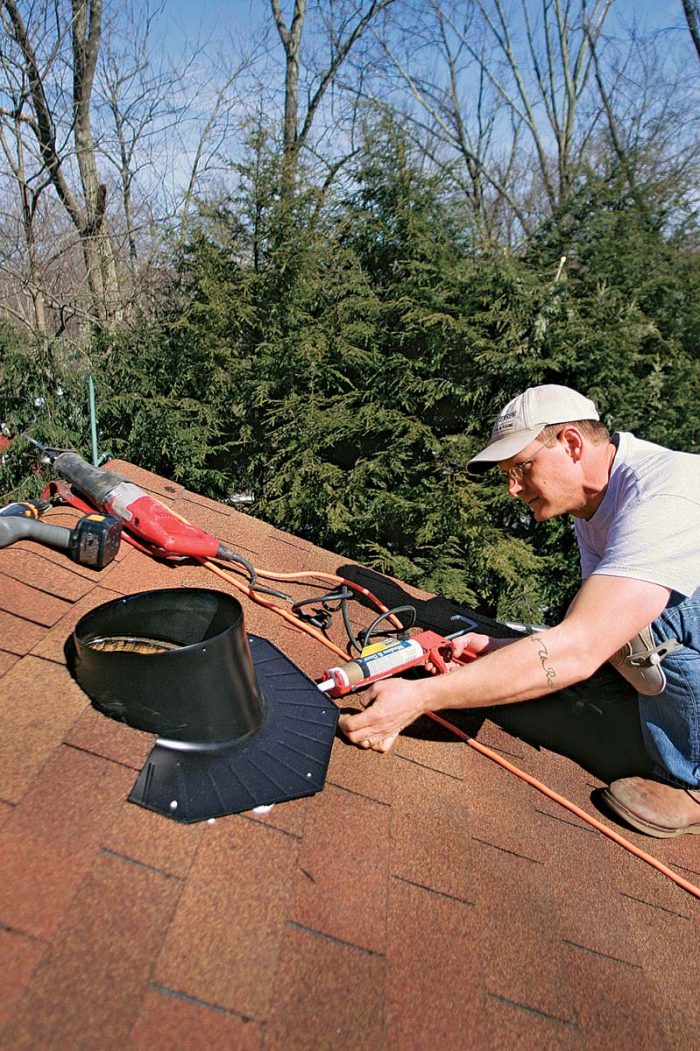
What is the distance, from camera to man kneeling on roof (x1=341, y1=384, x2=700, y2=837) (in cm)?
165

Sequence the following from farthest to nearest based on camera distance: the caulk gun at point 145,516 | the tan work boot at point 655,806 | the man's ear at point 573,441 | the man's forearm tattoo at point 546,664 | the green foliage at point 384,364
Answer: the green foliage at point 384,364, the caulk gun at point 145,516, the man's ear at point 573,441, the tan work boot at point 655,806, the man's forearm tattoo at point 546,664

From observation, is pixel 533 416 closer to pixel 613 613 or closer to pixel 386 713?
pixel 613 613

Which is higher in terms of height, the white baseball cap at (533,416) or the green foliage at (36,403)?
the white baseball cap at (533,416)

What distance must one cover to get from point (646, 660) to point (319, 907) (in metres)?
1.14

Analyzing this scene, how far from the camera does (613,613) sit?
5.39 feet

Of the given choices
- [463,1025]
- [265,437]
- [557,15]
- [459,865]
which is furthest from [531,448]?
[557,15]

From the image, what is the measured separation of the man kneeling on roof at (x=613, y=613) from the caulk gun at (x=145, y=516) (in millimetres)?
887

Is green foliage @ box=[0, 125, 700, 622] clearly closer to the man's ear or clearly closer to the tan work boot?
the man's ear

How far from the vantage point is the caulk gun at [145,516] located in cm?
226

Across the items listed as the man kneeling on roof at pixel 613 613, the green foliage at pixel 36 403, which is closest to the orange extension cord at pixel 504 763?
the man kneeling on roof at pixel 613 613

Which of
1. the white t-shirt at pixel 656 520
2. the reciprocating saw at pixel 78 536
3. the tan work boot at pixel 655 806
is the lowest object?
the tan work boot at pixel 655 806

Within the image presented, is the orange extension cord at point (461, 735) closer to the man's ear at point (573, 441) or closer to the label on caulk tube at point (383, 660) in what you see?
the label on caulk tube at point (383, 660)

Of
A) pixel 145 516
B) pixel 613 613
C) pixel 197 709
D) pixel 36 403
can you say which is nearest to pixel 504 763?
pixel 613 613

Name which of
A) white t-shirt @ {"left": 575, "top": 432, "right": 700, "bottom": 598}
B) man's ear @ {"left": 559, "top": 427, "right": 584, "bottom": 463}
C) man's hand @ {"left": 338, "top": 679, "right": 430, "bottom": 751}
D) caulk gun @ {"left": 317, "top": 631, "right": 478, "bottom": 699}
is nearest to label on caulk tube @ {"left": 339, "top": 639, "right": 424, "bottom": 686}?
caulk gun @ {"left": 317, "top": 631, "right": 478, "bottom": 699}
